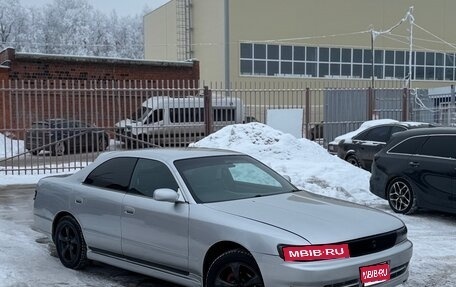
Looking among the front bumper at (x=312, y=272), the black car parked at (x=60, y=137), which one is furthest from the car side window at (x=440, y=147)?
the black car parked at (x=60, y=137)

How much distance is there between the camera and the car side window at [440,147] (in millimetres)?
9258

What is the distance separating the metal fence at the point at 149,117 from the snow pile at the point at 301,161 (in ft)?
9.01

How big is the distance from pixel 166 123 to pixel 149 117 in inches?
20.9

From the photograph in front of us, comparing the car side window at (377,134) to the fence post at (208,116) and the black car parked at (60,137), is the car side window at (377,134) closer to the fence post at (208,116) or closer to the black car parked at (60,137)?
the fence post at (208,116)

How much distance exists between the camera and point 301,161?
1348 centimetres

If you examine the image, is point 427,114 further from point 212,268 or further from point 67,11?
point 67,11

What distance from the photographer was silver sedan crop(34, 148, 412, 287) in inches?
181

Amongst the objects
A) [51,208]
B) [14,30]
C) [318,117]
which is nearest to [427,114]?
[318,117]

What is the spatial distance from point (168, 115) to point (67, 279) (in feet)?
37.3

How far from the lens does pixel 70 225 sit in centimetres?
666

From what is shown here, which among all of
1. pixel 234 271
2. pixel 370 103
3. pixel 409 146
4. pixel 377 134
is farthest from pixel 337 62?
pixel 234 271

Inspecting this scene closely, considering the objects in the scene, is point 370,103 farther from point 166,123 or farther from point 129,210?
point 129,210

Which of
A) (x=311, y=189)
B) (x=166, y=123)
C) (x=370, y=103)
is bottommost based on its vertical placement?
(x=311, y=189)

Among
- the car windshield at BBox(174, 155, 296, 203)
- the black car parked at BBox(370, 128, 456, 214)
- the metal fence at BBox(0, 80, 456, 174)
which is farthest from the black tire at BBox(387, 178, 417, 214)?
the metal fence at BBox(0, 80, 456, 174)
